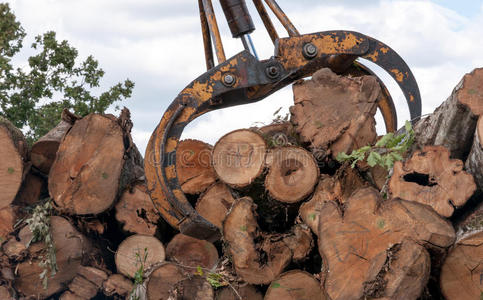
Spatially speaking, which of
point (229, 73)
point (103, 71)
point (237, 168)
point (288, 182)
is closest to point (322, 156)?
point (288, 182)

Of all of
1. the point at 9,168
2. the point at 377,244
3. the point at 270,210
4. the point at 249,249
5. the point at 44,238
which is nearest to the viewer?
the point at 377,244

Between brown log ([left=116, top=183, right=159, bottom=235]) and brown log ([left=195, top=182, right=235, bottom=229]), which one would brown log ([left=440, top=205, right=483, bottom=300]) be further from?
brown log ([left=116, top=183, right=159, bottom=235])

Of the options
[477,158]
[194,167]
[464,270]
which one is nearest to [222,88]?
[194,167]

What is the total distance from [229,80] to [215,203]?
3.47ft

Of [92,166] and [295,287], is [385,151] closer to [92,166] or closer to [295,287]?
[295,287]

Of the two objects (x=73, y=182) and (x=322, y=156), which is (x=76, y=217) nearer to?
(x=73, y=182)

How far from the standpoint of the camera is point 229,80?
512 centimetres

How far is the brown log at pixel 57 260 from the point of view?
5.39 m

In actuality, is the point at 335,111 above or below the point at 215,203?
above

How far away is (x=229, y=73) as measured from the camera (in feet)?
16.8

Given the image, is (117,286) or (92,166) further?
(117,286)

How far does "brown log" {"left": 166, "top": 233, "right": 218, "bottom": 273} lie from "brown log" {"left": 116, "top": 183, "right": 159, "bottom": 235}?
11.1 inches

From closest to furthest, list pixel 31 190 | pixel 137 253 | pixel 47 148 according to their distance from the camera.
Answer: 1. pixel 137 253
2. pixel 47 148
3. pixel 31 190

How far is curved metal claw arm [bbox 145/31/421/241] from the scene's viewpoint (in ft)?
16.3
